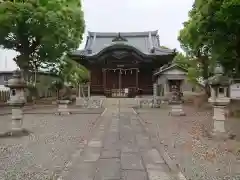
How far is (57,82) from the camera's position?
2922 cm

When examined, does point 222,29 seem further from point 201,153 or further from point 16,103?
point 16,103

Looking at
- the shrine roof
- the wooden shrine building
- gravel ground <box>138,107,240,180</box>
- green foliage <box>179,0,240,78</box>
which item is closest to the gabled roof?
the wooden shrine building

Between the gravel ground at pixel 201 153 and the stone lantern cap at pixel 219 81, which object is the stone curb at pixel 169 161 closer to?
the gravel ground at pixel 201 153

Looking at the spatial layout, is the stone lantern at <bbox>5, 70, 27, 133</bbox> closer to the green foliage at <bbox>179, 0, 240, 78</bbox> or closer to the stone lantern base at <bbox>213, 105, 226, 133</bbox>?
the stone lantern base at <bbox>213, 105, 226, 133</bbox>

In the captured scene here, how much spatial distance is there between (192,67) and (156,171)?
21767mm

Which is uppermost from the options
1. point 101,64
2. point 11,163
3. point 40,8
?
point 40,8

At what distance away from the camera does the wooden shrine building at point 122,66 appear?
102ft

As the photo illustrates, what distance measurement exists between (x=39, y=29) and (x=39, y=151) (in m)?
17.1

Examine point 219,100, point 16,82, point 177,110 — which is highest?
point 16,82

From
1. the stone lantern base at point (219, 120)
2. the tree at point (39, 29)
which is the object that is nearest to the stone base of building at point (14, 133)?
the stone lantern base at point (219, 120)

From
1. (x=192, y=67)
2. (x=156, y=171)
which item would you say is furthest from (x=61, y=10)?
(x=156, y=171)

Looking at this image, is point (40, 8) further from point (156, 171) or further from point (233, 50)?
point (156, 171)

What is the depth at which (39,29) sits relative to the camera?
24109mm

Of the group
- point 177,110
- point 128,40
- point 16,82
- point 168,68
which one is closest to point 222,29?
point 177,110
